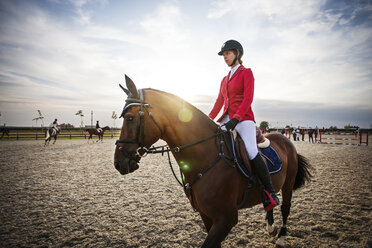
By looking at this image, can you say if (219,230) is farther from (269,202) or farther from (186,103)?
(186,103)

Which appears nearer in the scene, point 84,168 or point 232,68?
point 232,68

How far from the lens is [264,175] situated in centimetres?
252

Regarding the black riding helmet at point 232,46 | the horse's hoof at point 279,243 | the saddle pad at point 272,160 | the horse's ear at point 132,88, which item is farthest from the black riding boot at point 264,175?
the horse's ear at point 132,88

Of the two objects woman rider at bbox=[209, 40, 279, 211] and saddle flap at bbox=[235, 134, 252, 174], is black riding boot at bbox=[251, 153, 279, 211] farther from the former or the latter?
saddle flap at bbox=[235, 134, 252, 174]

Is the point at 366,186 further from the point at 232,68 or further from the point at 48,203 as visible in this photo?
the point at 48,203

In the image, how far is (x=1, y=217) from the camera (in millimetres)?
4207

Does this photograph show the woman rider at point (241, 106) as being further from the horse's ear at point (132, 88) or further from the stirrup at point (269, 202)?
the horse's ear at point (132, 88)

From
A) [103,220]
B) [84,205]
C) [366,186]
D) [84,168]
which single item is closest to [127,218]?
[103,220]

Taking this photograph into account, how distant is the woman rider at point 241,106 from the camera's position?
248 cm

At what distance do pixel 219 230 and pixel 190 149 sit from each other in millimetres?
1047

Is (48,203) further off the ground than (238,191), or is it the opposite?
(238,191)

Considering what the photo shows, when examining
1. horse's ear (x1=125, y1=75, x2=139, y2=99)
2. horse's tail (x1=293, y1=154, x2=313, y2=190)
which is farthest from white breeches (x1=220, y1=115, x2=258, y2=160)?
horse's tail (x1=293, y1=154, x2=313, y2=190)

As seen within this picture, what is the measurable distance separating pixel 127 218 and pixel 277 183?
3.62 m

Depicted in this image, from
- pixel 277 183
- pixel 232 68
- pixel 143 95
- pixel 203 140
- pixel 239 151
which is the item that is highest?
pixel 232 68
